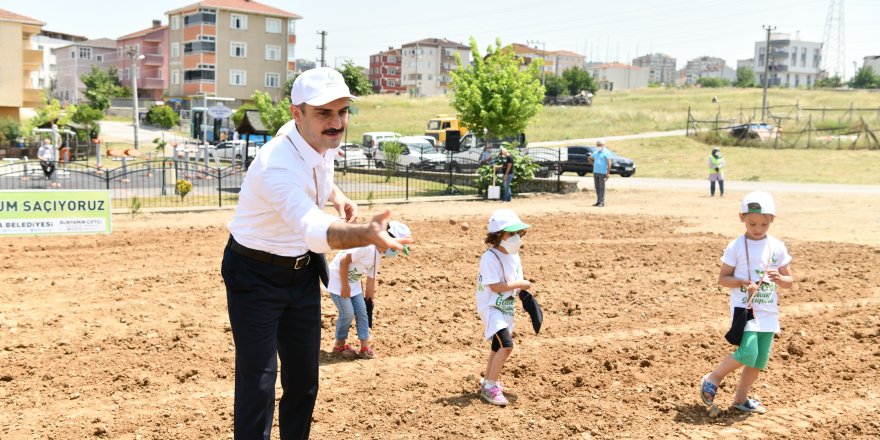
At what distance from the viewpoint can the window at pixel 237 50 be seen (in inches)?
3388

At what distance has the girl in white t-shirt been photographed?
5789 mm

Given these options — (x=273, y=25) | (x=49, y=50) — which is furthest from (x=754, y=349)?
(x=49, y=50)

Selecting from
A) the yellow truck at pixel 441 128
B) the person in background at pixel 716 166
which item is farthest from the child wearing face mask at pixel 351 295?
the yellow truck at pixel 441 128

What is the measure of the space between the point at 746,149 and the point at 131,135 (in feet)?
154

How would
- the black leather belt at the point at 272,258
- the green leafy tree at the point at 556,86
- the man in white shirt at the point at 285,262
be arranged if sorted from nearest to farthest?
1. the man in white shirt at the point at 285,262
2. the black leather belt at the point at 272,258
3. the green leafy tree at the point at 556,86

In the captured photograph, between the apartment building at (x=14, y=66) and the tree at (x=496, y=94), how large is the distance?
39.4m

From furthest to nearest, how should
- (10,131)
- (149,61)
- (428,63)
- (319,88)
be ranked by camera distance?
(428,63) → (149,61) → (10,131) → (319,88)

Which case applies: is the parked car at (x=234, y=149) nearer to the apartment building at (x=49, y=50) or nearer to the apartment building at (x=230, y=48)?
the apartment building at (x=230, y=48)

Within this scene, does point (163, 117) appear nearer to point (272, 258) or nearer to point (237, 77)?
point (237, 77)

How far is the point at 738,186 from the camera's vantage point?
102ft

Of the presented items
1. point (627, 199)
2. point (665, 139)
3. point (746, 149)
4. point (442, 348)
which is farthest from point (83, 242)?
point (665, 139)

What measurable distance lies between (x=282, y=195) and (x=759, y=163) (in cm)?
3974

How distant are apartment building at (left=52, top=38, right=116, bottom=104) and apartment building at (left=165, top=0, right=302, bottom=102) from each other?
114 feet

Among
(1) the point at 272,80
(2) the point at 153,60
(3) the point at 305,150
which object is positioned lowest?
(3) the point at 305,150
